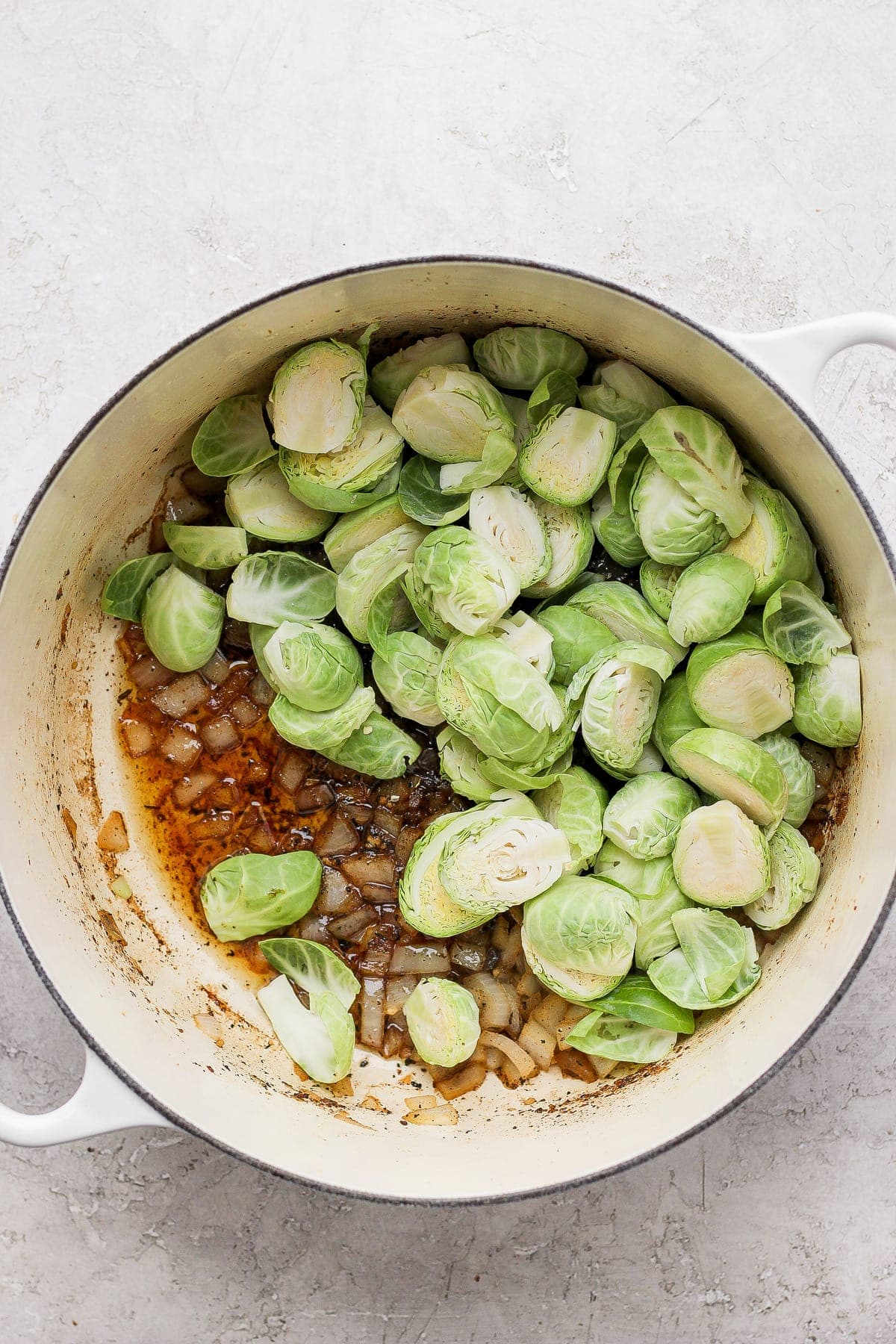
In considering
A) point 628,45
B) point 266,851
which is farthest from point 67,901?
point 628,45

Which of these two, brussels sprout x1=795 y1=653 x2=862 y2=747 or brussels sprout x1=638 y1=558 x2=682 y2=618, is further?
brussels sprout x1=638 y1=558 x2=682 y2=618

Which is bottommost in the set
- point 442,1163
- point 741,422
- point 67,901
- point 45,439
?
point 442,1163

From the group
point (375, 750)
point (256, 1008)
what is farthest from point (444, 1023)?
point (375, 750)

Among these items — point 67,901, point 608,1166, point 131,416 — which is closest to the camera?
point 608,1166

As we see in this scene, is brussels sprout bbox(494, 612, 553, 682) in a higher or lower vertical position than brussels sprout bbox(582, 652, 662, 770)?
higher

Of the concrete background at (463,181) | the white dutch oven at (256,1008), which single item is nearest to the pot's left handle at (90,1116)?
the white dutch oven at (256,1008)

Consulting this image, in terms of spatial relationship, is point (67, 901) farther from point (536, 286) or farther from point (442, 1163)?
point (536, 286)

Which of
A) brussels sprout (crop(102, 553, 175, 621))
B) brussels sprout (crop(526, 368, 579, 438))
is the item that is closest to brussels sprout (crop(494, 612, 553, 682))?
brussels sprout (crop(526, 368, 579, 438))

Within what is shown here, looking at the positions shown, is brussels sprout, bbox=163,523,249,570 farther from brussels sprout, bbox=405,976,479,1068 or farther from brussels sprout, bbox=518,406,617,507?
brussels sprout, bbox=405,976,479,1068
